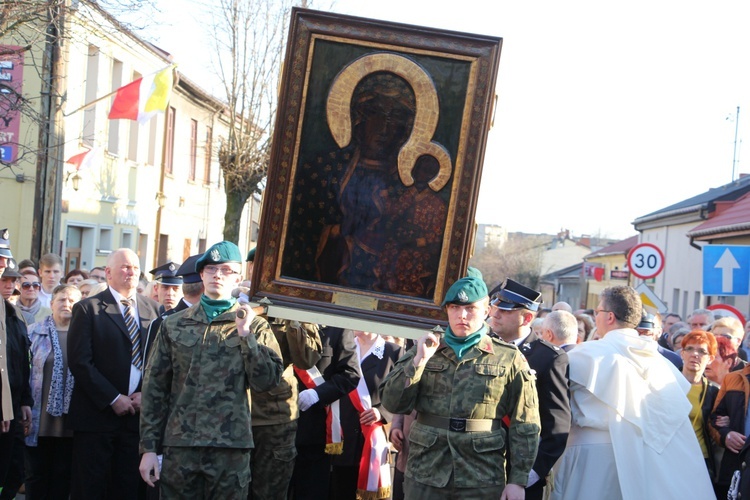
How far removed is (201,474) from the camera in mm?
5953

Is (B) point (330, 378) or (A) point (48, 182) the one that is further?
(A) point (48, 182)

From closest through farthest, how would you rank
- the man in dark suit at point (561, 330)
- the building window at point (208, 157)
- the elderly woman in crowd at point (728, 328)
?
the man in dark suit at point (561, 330)
the elderly woman in crowd at point (728, 328)
the building window at point (208, 157)

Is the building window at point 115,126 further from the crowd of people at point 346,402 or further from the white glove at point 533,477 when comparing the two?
the white glove at point 533,477

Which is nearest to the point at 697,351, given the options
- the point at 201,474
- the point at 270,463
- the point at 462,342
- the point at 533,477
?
the point at 533,477

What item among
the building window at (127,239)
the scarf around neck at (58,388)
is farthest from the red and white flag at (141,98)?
the scarf around neck at (58,388)

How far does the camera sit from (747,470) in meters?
6.44

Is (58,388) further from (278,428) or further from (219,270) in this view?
(219,270)

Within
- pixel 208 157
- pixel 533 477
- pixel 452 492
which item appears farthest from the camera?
pixel 208 157

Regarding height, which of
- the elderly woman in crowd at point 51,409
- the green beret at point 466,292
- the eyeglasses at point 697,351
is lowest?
the elderly woman in crowd at point 51,409

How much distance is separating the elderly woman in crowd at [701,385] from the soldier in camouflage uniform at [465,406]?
251 centimetres

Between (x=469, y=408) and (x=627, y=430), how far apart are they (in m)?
1.46

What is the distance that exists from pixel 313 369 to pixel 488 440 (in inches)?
90.1

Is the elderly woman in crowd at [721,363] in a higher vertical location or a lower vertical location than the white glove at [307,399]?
higher

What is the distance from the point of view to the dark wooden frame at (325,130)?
6.21 m
